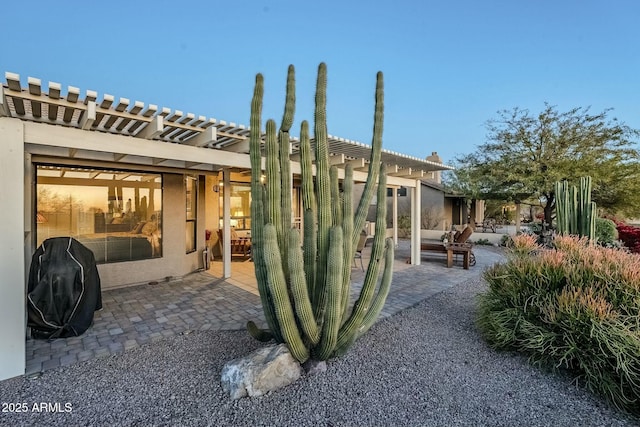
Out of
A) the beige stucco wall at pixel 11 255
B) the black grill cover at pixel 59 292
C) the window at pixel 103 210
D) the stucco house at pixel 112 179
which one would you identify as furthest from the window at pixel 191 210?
the beige stucco wall at pixel 11 255

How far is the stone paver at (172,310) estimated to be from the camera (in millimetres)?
3729

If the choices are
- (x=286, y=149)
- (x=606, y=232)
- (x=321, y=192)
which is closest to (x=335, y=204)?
(x=321, y=192)

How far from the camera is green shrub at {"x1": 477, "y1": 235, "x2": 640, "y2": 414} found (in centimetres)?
296

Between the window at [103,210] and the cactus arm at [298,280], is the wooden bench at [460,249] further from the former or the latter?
the window at [103,210]

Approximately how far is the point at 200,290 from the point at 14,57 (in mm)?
19683

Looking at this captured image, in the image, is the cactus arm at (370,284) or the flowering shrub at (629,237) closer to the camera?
the cactus arm at (370,284)

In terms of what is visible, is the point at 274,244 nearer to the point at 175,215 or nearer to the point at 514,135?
the point at 175,215

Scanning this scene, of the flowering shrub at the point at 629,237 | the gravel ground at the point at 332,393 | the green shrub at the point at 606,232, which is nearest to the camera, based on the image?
the gravel ground at the point at 332,393

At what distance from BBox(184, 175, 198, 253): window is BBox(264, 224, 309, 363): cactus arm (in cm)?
556

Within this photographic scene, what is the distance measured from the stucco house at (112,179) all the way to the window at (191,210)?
3 centimetres

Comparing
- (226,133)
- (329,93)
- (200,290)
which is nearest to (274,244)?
(329,93)

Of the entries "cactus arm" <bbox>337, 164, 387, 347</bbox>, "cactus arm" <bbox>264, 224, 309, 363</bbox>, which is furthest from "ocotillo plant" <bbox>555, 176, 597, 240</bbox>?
"cactus arm" <bbox>264, 224, 309, 363</bbox>

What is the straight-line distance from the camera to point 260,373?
2854mm

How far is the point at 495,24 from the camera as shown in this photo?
1039cm
